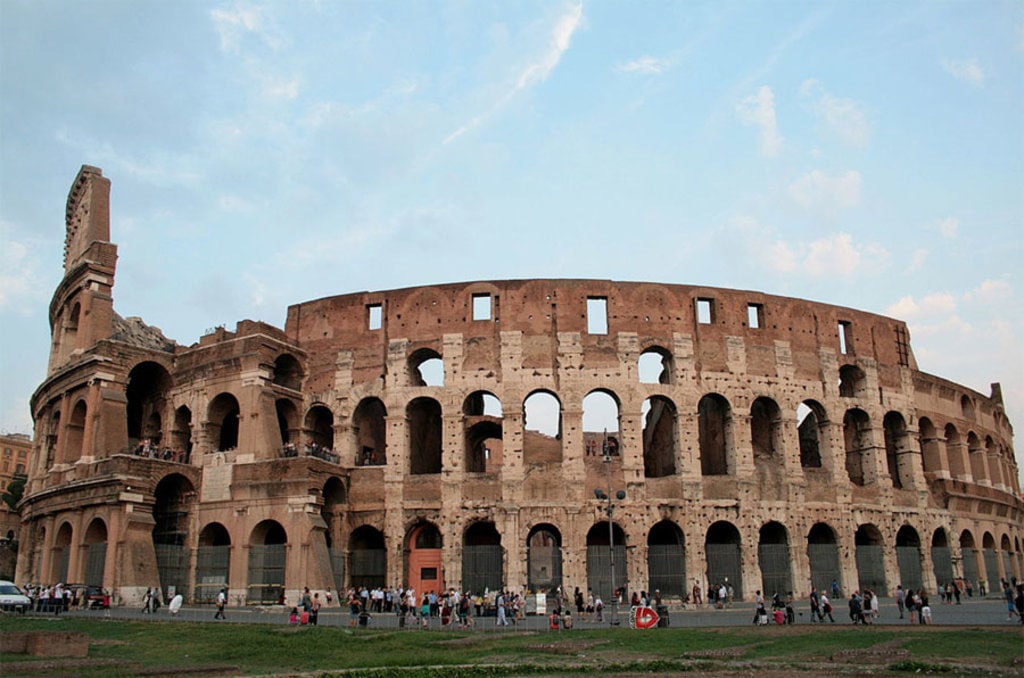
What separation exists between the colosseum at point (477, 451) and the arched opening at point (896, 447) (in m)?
0.12

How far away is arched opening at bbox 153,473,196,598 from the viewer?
2992 cm

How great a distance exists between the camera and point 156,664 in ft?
44.0

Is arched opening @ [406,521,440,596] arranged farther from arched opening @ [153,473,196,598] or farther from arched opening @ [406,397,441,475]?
arched opening @ [153,473,196,598]

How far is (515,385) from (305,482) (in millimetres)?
7818

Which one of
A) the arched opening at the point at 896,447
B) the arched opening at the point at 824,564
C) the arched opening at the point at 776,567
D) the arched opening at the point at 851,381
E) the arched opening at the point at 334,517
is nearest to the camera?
the arched opening at the point at 334,517

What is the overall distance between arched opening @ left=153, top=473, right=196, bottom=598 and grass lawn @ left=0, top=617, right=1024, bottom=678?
9.33 m

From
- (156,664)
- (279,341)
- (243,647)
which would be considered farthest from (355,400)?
(156,664)

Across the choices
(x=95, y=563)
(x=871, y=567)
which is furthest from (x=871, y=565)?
(x=95, y=563)

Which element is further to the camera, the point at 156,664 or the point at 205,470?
the point at 205,470

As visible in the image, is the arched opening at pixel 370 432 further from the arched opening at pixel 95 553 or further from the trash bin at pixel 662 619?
the trash bin at pixel 662 619

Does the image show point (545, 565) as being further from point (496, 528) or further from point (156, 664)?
point (156, 664)

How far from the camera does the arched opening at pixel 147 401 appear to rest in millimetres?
35125

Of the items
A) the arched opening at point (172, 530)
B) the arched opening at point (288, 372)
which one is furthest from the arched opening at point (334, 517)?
the arched opening at point (172, 530)

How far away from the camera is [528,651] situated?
621 inches
